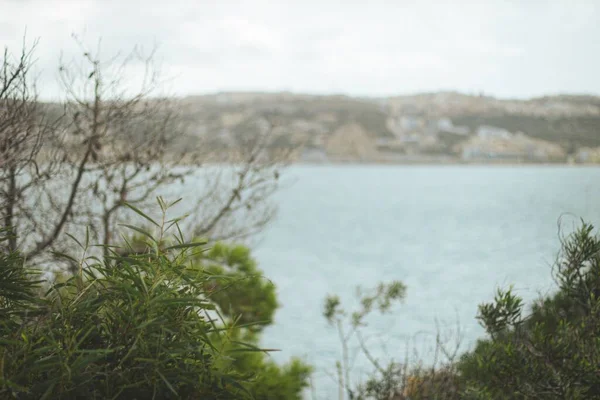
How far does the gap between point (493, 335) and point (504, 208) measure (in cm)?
3758

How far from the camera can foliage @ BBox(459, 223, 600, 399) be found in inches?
58.4

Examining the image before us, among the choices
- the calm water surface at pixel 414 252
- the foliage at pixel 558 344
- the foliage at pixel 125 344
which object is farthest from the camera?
the calm water surface at pixel 414 252

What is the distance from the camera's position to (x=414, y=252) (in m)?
34.1

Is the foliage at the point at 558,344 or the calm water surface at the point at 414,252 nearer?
the foliage at the point at 558,344

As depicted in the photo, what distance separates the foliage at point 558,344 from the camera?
1484 mm

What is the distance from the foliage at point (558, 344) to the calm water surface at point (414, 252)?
0.47 feet

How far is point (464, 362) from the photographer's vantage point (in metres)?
2.23

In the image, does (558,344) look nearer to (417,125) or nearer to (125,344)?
(125,344)

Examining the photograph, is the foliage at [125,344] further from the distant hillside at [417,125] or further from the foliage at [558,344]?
the distant hillside at [417,125]

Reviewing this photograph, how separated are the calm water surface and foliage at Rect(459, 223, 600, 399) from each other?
14 centimetres

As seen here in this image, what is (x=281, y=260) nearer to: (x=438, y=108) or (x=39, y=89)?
(x=438, y=108)

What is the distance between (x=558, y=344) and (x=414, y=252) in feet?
109

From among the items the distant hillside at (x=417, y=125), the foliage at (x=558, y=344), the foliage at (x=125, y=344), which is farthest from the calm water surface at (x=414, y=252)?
the distant hillside at (x=417, y=125)

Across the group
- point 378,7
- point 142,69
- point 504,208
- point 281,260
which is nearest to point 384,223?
point 504,208
